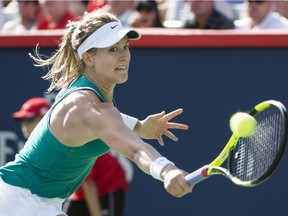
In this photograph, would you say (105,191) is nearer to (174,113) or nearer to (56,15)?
(174,113)

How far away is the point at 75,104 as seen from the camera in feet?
14.0

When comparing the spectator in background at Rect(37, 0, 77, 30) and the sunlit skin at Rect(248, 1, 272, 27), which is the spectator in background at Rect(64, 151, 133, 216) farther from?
the spectator in background at Rect(37, 0, 77, 30)

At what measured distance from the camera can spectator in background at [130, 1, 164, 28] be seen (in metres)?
8.03

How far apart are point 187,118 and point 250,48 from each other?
2.38 ft

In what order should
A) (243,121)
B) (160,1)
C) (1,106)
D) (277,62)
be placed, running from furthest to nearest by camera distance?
(160,1) < (1,106) < (277,62) < (243,121)

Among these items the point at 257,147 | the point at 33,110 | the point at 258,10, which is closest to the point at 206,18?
the point at 258,10

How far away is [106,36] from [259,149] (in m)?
0.92

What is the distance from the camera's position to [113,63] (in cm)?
446

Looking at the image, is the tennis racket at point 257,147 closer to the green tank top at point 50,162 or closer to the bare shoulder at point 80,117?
the bare shoulder at point 80,117

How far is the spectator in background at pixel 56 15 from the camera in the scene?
823 centimetres

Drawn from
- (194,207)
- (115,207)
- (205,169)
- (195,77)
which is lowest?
(194,207)

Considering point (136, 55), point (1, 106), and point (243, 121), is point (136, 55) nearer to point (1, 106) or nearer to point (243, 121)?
point (1, 106)

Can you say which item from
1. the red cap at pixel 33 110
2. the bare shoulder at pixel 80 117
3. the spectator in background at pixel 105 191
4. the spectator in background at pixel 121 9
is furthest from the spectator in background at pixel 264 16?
the bare shoulder at pixel 80 117

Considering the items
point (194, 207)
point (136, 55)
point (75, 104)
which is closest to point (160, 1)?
point (136, 55)
